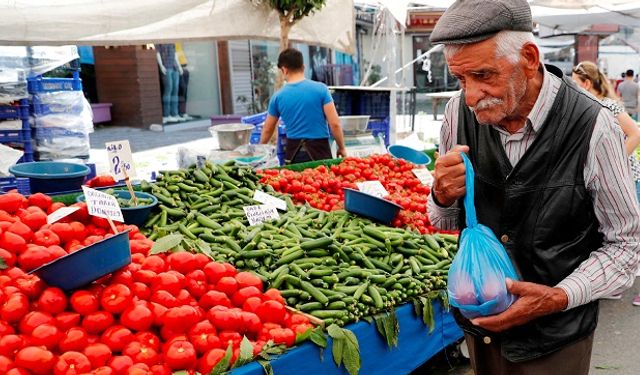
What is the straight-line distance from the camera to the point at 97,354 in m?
2.42

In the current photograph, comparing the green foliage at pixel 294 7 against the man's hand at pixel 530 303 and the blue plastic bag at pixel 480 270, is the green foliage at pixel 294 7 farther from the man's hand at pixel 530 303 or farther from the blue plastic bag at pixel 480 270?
the man's hand at pixel 530 303

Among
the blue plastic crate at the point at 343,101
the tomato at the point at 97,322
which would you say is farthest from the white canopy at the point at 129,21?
the tomato at the point at 97,322

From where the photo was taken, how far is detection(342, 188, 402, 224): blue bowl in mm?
4410

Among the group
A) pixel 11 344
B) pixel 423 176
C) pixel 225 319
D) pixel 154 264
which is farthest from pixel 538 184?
pixel 423 176

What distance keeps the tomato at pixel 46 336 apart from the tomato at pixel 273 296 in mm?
995

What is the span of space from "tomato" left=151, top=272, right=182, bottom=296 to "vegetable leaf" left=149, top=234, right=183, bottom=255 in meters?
0.33

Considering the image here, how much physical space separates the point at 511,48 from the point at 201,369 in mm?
1760

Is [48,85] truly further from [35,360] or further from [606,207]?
[606,207]

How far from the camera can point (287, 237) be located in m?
3.96

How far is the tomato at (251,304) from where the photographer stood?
2975 mm

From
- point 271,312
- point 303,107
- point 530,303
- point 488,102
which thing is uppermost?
point 488,102

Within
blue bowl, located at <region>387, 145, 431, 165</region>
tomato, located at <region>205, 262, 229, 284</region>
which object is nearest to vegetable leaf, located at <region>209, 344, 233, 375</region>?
tomato, located at <region>205, 262, 229, 284</region>

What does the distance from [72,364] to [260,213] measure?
6.70 ft

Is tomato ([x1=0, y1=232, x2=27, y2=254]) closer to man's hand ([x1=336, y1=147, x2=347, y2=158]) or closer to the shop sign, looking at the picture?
man's hand ([x1=336, y1=147, x2=347, y2=158])
